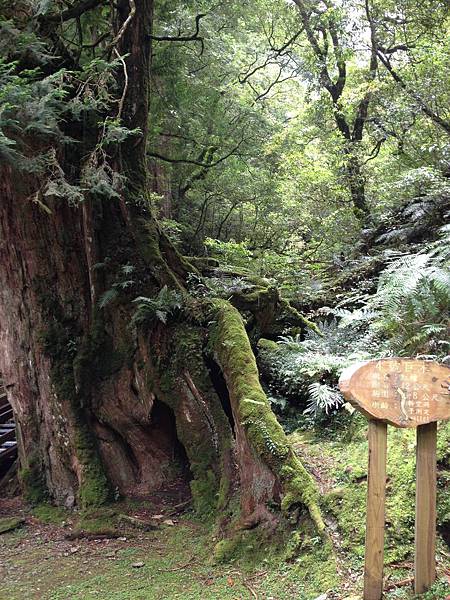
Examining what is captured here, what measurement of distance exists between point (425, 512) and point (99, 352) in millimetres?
4675

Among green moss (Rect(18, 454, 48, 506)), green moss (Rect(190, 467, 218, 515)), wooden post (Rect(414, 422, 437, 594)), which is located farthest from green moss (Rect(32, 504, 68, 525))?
wooden post (Rect(414, 422, 437, 594))

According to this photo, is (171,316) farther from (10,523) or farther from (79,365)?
(10,523)

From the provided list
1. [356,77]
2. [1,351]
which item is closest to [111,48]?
[1,351]

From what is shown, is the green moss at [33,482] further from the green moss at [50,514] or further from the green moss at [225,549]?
the green moss at [225,549]

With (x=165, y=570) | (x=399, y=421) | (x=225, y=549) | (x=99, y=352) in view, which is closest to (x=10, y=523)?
(x=99, y=352)

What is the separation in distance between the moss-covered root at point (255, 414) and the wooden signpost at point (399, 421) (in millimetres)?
974

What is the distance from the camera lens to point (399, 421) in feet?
10.2

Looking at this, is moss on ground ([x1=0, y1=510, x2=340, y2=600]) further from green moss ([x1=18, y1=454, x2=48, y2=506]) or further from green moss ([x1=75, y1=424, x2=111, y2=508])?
green moss ([x1=18, y1=454, x2=48, y2=506])

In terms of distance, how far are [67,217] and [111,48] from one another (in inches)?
91.3

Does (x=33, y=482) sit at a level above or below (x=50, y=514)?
above

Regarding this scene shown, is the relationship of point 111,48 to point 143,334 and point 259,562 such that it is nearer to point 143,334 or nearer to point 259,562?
point 143,334

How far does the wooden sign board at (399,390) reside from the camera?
3094mm

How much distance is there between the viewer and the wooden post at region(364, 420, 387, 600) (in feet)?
10.5

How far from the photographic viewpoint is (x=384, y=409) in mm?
3109
